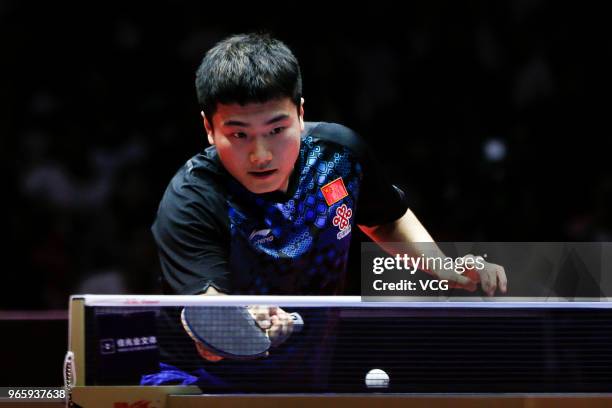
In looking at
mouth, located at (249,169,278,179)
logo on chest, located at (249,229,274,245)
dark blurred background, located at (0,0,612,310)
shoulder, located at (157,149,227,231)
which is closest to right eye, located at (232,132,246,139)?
mouth, located at (249,169,278,179)

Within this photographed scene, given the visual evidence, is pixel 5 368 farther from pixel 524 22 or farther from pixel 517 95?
pixel 524 22

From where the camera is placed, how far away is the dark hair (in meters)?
2.59

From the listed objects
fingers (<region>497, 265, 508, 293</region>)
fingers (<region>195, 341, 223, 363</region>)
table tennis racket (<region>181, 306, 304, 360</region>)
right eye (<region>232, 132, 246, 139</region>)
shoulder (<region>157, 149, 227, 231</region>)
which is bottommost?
fingers (<region>195, 341, 223, 363</region>)

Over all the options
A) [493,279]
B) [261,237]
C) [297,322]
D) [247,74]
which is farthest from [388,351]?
[247,74]

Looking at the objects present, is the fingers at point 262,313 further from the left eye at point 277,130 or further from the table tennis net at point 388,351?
the left eye at point 277,130

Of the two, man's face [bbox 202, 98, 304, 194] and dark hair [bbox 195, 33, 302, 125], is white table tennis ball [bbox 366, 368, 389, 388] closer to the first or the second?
man's face [bbox 202, 98, 304, 194]

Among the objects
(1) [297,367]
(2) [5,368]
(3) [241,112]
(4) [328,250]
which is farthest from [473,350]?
(2) [5,368]

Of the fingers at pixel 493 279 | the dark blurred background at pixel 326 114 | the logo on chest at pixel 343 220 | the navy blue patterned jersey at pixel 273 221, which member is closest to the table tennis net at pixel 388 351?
the fingers at pixel 493 279

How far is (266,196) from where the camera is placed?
9.27ft

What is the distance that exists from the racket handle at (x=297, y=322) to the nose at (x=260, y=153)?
493 mm

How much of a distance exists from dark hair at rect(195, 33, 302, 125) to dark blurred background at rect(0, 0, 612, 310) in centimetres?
319

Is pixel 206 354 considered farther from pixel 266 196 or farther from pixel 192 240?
pixel 266 196

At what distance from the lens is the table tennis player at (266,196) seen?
8.52 ft

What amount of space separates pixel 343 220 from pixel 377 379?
0.75m
